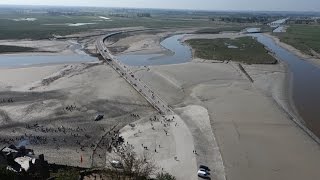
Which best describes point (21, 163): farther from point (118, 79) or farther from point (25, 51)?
point (25, 51)

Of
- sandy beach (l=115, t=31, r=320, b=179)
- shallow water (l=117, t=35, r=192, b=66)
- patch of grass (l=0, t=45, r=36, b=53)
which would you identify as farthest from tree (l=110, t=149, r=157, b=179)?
patch of grass (l=0, t=45, r=36, b=53)

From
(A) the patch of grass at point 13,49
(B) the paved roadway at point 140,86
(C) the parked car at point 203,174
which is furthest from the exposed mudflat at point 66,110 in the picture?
(A) the patch of grass at point 13,49

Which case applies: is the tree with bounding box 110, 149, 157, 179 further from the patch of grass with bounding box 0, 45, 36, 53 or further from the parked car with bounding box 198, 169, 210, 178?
the patch of grass with bounding box 0, 45, 36, 53

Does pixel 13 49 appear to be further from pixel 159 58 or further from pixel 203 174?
pixel 203 174

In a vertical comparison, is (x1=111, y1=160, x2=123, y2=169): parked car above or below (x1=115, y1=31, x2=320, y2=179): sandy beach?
above

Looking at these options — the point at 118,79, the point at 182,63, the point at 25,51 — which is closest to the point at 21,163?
the point at 118,79

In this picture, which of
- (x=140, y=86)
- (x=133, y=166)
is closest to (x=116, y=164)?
(x=133, y=166)

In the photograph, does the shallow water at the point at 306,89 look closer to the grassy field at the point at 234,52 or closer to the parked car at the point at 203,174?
the grassy field at the point at 234,52
